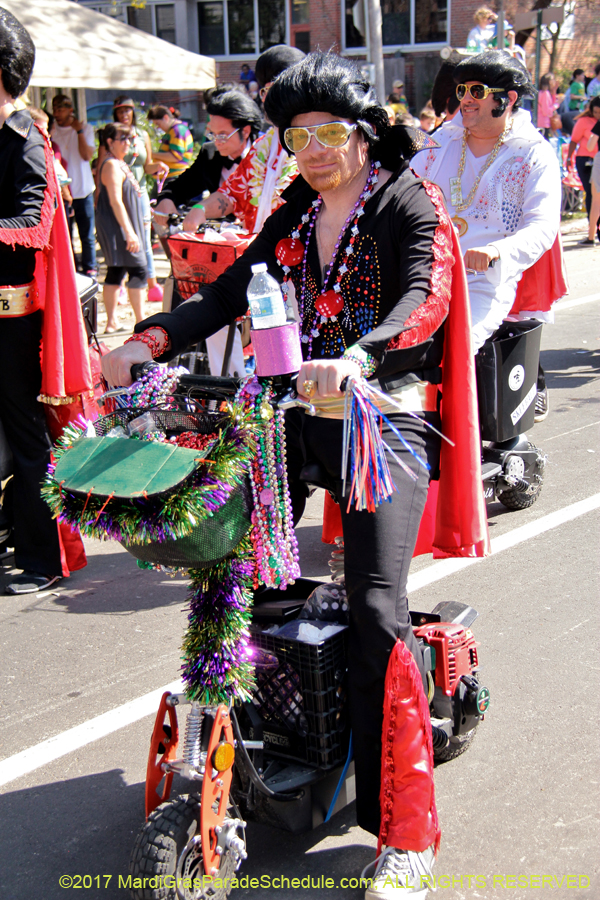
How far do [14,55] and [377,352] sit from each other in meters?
2.63

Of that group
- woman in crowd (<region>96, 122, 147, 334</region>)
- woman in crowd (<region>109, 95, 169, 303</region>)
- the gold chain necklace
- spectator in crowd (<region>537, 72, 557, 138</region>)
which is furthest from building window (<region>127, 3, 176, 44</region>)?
the gold chain necklace

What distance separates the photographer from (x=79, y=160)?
11.5 meters

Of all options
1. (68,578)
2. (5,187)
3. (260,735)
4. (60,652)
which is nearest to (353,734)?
(260,735)

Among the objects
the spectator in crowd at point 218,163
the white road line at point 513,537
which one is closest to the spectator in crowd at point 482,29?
the spectator in crowd at point 218,163

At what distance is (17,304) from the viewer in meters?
4.46

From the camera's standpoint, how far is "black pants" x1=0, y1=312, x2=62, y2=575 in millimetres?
4562

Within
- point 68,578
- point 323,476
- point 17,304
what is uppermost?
point 17,304

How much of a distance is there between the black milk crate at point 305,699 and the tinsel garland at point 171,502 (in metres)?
0.56

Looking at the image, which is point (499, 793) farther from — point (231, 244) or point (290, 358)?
point (231, 244)

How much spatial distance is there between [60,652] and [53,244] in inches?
73.3

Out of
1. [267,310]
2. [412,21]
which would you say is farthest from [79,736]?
[412,21]

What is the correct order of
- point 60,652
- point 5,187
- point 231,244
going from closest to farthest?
point 60,652 → point 5,187 → point 231,244

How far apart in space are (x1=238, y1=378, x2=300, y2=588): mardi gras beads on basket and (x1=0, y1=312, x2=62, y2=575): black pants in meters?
2.45

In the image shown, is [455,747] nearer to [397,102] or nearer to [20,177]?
[20,177]
